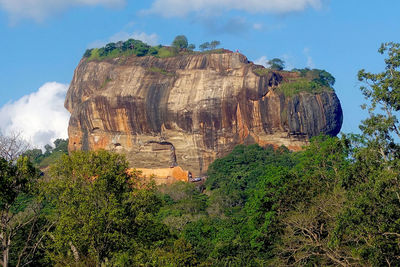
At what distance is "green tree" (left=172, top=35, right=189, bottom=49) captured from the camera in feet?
260

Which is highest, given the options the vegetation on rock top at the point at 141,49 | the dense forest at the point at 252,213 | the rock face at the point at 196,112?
the vegetation on rock top at the point at 141,49

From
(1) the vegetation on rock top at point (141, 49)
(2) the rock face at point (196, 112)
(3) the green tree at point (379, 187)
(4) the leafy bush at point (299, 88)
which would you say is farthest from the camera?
(1) the vegetation on rock top at point (141, 49)

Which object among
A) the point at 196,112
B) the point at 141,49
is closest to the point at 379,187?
the point at 196,112

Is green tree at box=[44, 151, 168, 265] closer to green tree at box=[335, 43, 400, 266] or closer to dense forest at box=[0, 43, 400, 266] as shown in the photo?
dense forest at box=[0, 43, 400, 266]

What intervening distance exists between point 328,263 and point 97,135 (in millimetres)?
47677

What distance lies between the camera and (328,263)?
90.9ft

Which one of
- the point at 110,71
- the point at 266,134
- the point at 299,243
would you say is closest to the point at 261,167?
the point at 266,134

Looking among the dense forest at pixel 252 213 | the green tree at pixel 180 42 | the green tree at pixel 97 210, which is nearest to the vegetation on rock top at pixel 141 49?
the green tree at pixel 180 42

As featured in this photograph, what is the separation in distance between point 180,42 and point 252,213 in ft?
160

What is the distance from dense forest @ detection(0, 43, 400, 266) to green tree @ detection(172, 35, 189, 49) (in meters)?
47.1

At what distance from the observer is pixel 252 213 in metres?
33.1

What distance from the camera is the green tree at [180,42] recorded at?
260 feet

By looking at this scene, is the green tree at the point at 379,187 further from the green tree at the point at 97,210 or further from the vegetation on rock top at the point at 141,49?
the vegetation on rock top at the point at 141,49

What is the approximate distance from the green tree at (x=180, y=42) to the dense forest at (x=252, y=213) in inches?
1854
